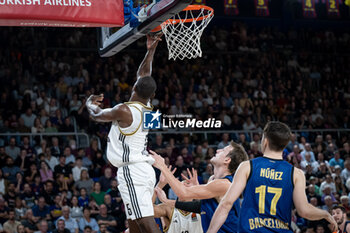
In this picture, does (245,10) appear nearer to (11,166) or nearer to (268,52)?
(268,52)

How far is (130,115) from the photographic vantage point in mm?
5004

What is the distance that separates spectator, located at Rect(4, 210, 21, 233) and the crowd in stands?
0.02 metres

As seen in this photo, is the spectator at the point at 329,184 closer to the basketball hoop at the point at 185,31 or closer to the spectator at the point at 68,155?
the spectator at the point at 68,155

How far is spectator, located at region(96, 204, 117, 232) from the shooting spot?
10703 mm

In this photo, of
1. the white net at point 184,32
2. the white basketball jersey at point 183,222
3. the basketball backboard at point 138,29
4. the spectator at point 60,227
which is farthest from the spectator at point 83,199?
the white basketball jersey at point 183,222

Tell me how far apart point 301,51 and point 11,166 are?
12.0 metres

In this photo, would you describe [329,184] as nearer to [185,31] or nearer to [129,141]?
[185,31]

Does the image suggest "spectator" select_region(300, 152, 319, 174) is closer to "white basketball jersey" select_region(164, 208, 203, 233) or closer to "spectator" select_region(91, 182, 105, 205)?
"spectator" select_region(91, 182, 105, 205)

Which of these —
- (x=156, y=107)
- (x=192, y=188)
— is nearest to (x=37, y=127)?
(x=156, y=107)

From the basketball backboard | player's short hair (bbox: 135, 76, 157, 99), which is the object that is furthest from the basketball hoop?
player's short hair (bbox: 135, 76, 157, 99)

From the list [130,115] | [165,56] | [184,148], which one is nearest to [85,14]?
[130,115]

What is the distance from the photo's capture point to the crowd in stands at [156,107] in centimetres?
1102

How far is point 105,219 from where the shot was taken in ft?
35.3

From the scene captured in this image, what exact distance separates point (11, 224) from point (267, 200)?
741cm
